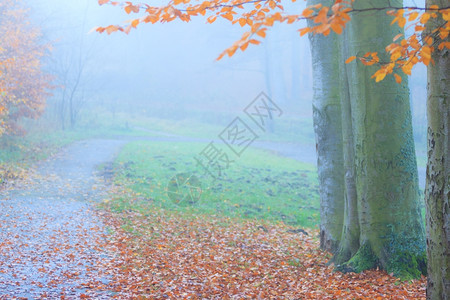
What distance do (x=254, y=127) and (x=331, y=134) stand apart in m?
24.1

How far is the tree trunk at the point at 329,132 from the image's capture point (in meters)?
6.48

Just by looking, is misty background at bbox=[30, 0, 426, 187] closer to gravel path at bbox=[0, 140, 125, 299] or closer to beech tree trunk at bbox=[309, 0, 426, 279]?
gravel path at bbox=[0, 140, 125, 299]

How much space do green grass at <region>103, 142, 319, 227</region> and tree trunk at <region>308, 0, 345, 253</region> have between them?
3.24 meters

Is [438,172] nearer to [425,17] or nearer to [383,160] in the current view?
[425,17]

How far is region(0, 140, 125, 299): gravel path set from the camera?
5.20 metres

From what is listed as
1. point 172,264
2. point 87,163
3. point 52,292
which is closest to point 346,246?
point 172,264

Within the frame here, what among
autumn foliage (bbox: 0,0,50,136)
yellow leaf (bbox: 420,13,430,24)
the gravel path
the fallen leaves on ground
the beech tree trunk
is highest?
autumn foliage (bbox: 0,0,50,136)

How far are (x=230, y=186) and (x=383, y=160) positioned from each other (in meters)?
8.24

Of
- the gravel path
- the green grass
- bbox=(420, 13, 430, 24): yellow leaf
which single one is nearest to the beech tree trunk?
bbox=(420, 13, 430, 24): yellow leaf

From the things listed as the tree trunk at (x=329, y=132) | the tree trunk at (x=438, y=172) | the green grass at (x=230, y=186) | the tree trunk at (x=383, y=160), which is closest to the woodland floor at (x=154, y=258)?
the tree trunk at (x=383, y=160)

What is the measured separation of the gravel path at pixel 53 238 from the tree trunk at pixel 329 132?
347 centimetres

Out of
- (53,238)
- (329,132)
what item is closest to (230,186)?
(53,238)

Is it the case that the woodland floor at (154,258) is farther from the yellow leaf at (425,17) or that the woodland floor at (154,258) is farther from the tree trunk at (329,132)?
the yellow leaf at (425,17)

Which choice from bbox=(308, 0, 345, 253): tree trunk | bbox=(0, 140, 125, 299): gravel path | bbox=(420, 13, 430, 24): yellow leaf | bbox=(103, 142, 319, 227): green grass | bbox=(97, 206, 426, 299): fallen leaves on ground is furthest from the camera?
bbox=(103, 142, 319, 227): green grass
